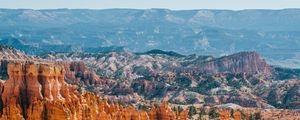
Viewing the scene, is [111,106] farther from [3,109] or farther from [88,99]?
[3,109]

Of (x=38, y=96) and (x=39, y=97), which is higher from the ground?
(x=38, y=96)

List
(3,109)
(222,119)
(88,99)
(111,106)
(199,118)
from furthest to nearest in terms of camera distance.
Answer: (199,118), (222,119), (111,106), (88,99), (3,109)

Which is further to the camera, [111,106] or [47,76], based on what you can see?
[111,106]

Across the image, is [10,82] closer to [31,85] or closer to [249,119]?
[31,85]

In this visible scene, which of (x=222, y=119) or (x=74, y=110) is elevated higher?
(x=74, y=110)

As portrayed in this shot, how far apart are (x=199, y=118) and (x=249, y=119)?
1018cm

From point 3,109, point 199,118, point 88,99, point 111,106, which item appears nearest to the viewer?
point 3,109

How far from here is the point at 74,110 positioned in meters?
81.8

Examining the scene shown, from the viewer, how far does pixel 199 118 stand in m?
140

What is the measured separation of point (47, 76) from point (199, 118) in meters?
61.5

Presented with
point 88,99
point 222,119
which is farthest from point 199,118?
point 88,99

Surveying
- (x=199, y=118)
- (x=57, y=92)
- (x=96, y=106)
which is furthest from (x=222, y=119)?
(x=57, y=92)

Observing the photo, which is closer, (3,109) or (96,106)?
(3,109)

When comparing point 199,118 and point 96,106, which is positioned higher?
point 96,106
